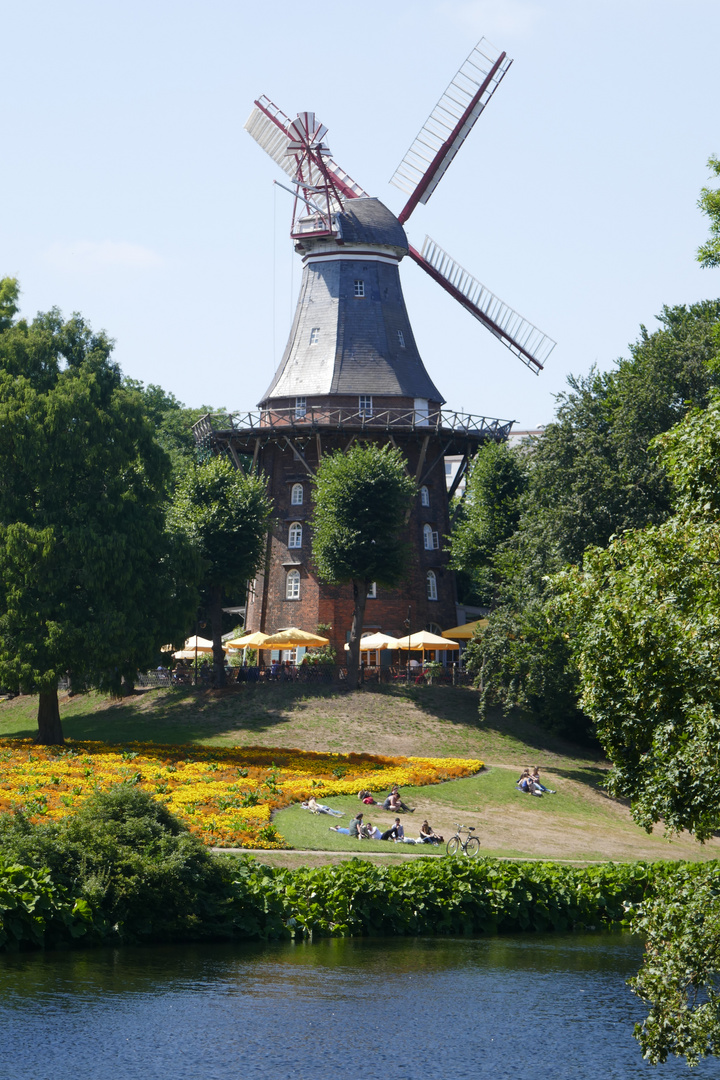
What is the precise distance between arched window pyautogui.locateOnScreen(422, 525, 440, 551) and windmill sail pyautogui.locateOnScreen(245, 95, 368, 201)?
58.1 ft

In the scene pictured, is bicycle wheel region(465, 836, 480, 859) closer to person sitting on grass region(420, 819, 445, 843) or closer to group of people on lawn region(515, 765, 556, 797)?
person sitting on grass region(420, 819, 445, 843)

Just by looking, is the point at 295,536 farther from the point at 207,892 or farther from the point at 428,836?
the point at 207,892

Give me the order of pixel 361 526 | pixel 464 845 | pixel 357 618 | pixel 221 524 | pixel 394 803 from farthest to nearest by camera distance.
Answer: pixel 357 618
pixel 221 524
pixel 361 526
pixel 394 803
pixel 464 845

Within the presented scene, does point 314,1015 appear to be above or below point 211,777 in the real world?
below

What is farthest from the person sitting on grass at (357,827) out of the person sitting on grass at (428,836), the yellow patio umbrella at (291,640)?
the yellow patio umbrella at (291,640)

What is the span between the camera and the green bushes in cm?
2169

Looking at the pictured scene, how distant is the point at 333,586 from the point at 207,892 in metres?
34.3

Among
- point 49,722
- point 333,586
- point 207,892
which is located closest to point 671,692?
point 207,892

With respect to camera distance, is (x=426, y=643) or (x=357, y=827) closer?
(x=357, y=827)

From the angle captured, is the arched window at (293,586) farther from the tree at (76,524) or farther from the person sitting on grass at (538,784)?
A: the person sitting on grass at (538,784)

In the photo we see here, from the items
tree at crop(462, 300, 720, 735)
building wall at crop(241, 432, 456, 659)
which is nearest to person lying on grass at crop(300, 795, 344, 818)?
tree at crop(462, 300, 720, 735)

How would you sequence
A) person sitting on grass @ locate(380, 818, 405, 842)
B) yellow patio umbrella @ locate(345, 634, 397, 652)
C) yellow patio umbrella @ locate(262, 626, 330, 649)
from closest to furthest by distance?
1. person sitting on grass @ locate(380, 818, 405, 842)
2. yellow patio umbrella @ locate(262, 626, 330, 649)
3. yellow patio umbrella @ locate(345, 634, 397, 652)

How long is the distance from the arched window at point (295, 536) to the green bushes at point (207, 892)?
3296 centimetres

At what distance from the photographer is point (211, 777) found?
35938 millimetres
